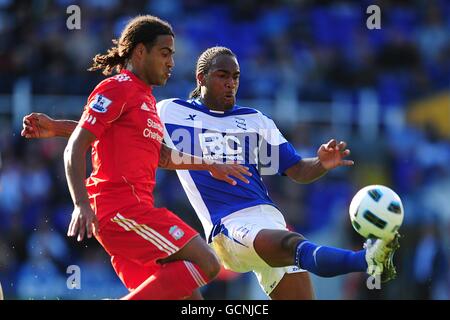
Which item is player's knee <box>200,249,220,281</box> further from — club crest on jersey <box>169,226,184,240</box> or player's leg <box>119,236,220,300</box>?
club crest on jersey <box>169,226,184,240</box>

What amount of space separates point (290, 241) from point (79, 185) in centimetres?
157

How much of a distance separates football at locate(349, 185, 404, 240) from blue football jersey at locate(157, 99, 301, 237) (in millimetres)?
1070

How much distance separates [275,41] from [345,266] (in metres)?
9.44

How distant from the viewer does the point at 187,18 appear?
603 inches

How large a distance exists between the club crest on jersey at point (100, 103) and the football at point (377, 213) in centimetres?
175

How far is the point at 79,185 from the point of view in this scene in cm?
578

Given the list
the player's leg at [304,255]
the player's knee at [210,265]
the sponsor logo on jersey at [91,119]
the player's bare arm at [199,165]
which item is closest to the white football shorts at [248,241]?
the player's leg at [304,255]

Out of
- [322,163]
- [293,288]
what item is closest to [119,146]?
[322,163]

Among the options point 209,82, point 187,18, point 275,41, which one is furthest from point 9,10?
point 209,82

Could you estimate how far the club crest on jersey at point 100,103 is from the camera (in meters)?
6.03

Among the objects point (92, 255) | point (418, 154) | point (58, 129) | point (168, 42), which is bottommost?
point (92, 255)

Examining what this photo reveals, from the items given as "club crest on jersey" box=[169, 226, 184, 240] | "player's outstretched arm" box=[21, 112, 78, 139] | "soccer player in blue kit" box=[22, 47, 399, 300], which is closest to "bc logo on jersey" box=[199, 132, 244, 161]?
"soccer player in blue kit" box=[22, 47, 399, 300]

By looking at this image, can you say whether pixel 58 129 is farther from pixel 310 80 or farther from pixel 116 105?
pixel 310 80

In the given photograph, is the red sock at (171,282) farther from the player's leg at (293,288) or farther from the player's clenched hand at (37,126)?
the player's clenched hand at (37,126)
